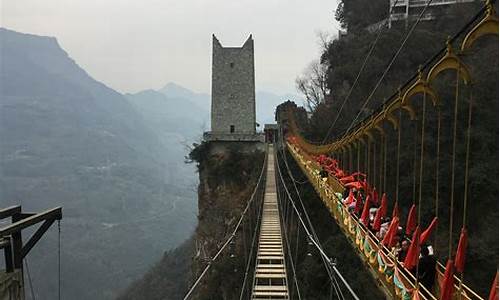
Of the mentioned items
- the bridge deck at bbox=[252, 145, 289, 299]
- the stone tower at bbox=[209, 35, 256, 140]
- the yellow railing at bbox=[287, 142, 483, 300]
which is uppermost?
the stone tower at bbox=[209, 35, 256, 140]

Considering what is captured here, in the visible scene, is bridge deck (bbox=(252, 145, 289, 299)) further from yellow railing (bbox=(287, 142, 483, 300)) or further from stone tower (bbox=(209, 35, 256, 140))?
stone tower (bbox=(209, 35, 256, 140))

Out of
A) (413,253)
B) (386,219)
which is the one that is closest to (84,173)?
(386,219)

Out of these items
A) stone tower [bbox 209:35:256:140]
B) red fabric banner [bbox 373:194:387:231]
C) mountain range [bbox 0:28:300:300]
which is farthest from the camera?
mountain range [bbox 0:28:300:300]

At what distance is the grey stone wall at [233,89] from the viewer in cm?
2761

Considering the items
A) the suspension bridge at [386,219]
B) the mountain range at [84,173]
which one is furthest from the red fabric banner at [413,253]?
the mountain range at [84,173]

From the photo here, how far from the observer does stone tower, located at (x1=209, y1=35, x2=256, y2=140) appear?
27594 mm

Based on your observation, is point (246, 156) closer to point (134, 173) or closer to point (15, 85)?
point (134, 173)

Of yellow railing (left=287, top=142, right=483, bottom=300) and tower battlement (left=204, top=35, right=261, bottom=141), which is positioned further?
tower battlement (left=204, top=35, right=261, bottom=141)

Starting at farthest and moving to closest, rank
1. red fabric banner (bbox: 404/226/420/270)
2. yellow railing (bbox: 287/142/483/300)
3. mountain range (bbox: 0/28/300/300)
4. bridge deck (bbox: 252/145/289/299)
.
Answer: mountain range (bbox: 0/28/300/300) < bridge deck (bbox: 252/145/289/299) < red fabric banner (bbox: 404/226/420/270) < yellow railing (bbox: 287/142/483/300)

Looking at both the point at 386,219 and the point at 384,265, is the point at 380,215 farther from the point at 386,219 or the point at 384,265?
the point at 384,265

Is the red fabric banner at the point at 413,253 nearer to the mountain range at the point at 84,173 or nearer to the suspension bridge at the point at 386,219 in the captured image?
the suspension bridge at the point at 386,219

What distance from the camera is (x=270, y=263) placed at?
12.0 meters

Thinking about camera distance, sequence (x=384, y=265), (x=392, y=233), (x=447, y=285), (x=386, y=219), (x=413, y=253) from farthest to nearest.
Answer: (x=386, y=219)
(x=392, y=233)
(x=384, y=265)
(x=413, y=253)
(x=447, y=285)

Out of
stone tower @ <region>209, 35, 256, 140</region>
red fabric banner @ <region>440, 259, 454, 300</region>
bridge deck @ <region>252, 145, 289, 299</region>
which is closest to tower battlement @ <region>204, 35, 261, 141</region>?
stone tower @ <region>209, 35, 256, 140</region>
